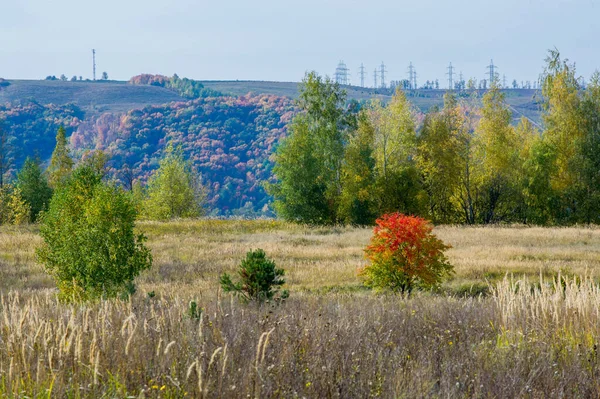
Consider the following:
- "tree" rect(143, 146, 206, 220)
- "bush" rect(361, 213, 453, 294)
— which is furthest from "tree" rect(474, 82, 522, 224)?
"bush" rect(361, 213, 453, 294)

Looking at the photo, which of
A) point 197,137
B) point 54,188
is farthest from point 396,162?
point 197,137

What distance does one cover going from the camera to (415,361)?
5.82 metres

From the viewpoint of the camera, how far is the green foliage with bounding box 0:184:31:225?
158ft

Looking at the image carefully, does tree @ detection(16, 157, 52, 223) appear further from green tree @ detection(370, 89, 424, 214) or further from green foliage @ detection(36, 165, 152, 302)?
green foliage @ detection(36, 165, 152, 302)

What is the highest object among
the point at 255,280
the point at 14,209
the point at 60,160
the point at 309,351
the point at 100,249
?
the point at 60,160

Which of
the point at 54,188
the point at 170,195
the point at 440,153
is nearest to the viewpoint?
the point at 440,153

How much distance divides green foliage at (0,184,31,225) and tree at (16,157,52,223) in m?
0.89

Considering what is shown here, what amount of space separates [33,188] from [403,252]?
47.3 m

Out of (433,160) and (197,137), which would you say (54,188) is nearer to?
(433,160)

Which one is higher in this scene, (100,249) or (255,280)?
(100,249)

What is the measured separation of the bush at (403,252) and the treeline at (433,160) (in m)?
28.3

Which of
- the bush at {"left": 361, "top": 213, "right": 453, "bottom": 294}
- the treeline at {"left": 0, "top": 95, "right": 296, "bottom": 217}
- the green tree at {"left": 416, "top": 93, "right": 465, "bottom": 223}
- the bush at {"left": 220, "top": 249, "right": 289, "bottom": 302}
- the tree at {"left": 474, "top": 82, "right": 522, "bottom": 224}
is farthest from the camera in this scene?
the treeline at {"left": 0, "top": 95, "right": 296, "bottom": 217}

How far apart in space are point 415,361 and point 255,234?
31.4 m

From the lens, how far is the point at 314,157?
4425cm
